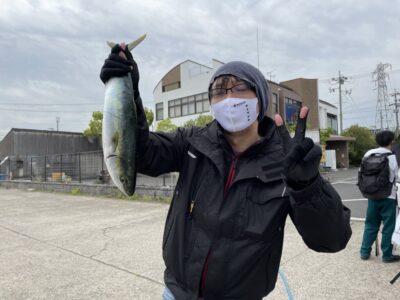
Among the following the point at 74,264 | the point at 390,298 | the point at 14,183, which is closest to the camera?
the point at 390,298

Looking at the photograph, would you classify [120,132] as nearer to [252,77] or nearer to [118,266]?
[252,77]

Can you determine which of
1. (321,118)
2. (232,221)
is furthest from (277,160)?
(321,118)

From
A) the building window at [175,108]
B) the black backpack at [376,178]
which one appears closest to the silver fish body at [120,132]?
the black backpack at [376,178]

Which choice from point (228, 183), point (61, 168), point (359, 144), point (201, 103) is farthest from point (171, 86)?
point (228, 183)

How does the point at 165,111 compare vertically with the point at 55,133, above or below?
above

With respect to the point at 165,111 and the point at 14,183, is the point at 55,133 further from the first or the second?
the point at 14,183

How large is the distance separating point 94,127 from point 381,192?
26128mm

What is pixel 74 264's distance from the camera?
187 inches

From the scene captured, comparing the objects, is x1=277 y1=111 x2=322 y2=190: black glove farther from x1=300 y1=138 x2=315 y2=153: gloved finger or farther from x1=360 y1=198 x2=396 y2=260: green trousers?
x1=360 y1=198 x2=396 y2=260: green trousers

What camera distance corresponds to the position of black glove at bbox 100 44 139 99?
1.73m

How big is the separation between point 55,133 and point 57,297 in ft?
92.7

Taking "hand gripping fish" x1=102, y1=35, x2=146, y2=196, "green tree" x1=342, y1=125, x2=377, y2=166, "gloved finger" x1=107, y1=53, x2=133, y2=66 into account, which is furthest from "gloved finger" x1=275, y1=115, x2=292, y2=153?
"green tree" x1=342, y1=125, x2=377, y2=166

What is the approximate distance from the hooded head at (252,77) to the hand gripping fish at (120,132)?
0.47 meters

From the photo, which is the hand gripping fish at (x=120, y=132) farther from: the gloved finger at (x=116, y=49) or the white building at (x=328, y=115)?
the white building at (x=328, y=115)
